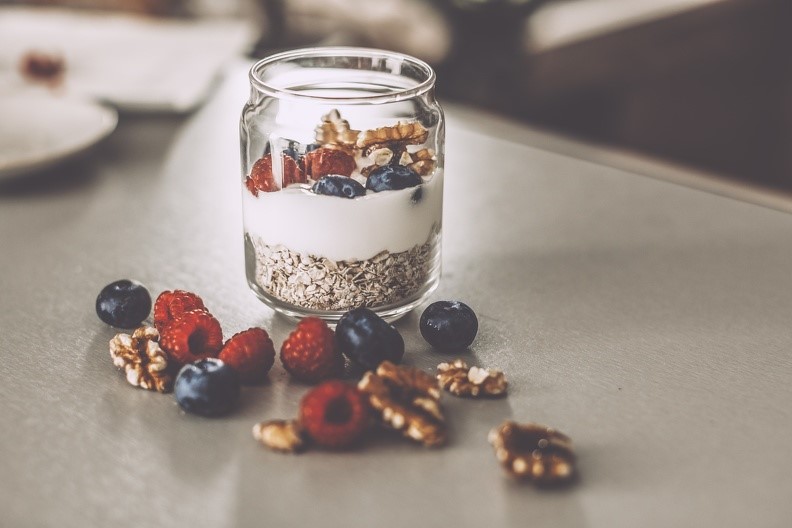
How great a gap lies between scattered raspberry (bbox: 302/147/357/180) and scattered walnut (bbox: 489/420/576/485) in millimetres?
246

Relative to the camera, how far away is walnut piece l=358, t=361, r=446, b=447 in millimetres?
626

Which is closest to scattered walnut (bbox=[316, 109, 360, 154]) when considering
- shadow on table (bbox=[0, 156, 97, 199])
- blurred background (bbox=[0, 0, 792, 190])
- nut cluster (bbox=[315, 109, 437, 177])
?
nut cluster (bbox=[315, 109, 437, 177])

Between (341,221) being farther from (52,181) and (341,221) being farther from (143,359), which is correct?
(52,181)

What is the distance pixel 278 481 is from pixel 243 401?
11 cm

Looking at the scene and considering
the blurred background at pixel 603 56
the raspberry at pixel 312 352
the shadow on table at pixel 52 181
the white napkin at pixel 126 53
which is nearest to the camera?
the raspberry at pixel 312 352

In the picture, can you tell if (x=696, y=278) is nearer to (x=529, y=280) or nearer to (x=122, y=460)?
(x=529, y=280)

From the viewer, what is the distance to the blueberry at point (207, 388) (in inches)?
25.6

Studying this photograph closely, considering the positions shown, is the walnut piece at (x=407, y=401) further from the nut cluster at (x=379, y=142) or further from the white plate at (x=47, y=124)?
the white plate at (x=47, y=124)

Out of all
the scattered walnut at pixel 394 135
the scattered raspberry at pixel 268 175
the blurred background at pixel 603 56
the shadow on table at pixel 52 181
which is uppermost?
the scattered walnut at pixel 394 135

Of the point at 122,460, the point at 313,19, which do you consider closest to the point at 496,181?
the point at 122,460

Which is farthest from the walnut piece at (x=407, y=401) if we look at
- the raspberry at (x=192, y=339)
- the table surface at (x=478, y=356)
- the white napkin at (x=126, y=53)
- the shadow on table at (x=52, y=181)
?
the white napkin at (x=126, y=53)

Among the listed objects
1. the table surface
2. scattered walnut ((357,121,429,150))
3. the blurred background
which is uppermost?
scattered walnut ((357,121,429,150))

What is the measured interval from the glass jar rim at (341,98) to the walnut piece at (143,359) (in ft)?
0.75

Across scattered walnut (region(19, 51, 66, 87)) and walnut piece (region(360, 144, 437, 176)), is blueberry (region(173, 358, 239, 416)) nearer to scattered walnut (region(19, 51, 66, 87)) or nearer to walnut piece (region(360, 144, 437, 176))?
walnut piece (region(360, 144, 437, 176))
